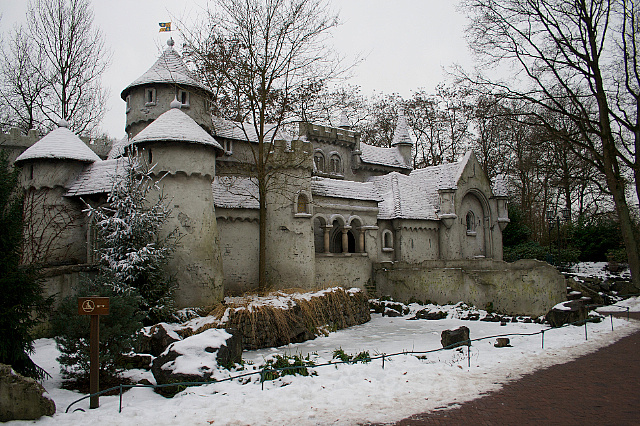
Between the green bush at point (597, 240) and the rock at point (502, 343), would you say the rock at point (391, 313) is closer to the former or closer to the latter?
the rock at point (502, 343)

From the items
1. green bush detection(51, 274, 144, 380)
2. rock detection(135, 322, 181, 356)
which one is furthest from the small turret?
green bush detection(51, 274, 144, 380)

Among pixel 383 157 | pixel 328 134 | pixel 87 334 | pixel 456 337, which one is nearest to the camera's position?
pixel 87 334

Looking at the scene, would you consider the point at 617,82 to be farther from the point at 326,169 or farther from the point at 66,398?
the point at 66,398

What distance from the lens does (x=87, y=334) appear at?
9242mm

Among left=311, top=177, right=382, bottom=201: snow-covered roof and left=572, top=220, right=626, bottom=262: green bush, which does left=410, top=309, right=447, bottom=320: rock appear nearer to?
left=311, top=177, right=382, bottom=201: snow-covered roof

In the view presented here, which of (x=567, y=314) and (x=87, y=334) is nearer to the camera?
(x=87, y=334)

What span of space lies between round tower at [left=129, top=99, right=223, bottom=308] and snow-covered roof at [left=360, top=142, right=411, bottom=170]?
16.8 m

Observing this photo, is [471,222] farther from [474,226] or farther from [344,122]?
[344,122]

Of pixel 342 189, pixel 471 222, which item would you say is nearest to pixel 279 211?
pixel 342 189

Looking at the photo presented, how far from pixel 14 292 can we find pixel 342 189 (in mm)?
17543

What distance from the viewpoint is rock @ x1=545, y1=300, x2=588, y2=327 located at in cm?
1560

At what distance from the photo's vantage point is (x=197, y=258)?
17.0m

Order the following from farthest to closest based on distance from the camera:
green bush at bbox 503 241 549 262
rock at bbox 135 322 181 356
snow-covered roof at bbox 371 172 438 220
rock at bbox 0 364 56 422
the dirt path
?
1. green bush at bbox 503 241 549 262
2. snow-covered roof at bbox 371 172 438 220
3. rock at bbox 135 322 181 356
4. the dirt path
5. rock at bbox 0 364 56 422

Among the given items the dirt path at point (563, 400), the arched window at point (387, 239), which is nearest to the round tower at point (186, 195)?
the dirt path at point (563, 400)
